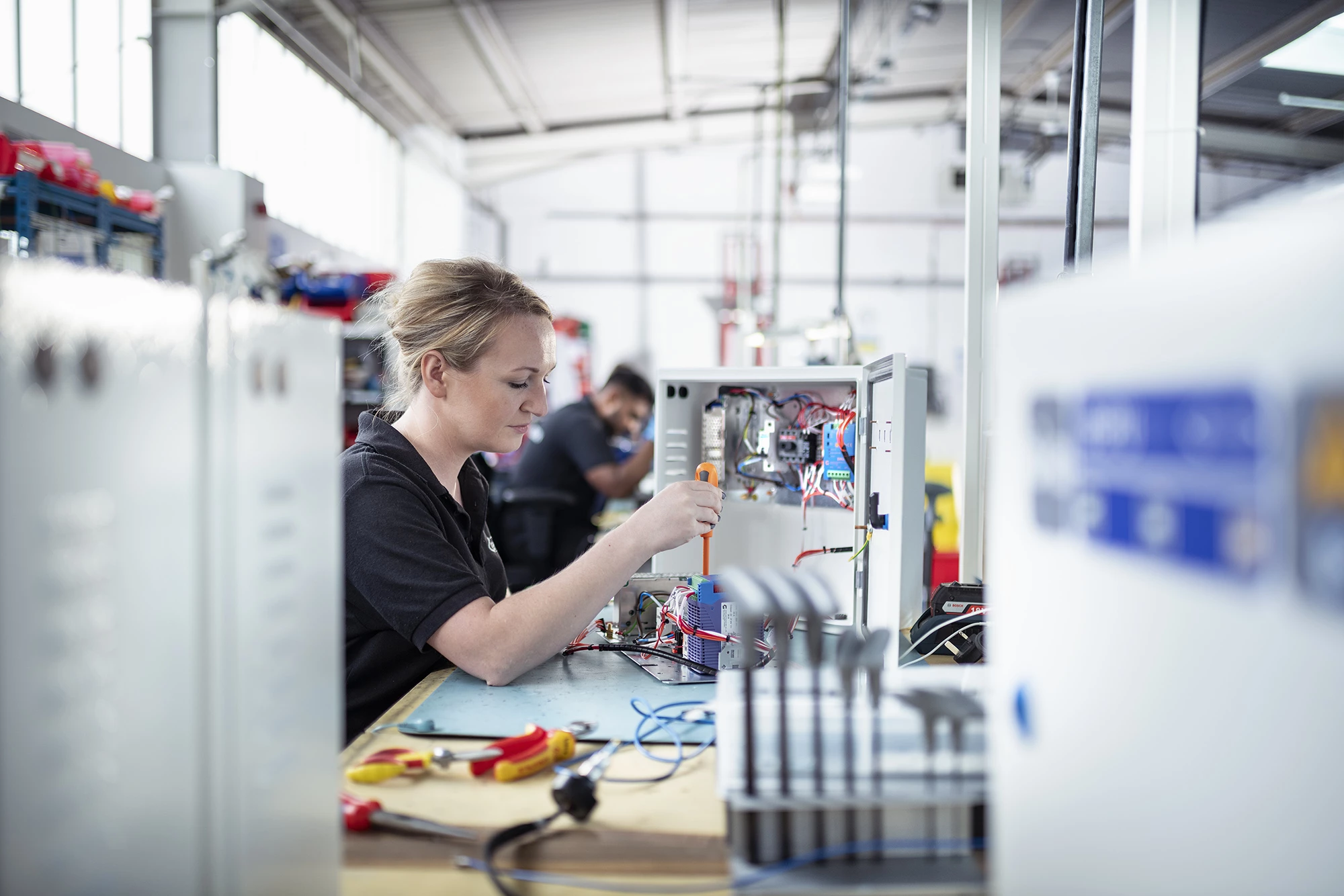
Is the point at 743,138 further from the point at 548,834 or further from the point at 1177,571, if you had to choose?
the point at 1177,571

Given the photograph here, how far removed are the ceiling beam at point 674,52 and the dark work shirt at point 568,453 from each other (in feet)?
9.58

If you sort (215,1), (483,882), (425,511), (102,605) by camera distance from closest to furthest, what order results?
(102,605) → (483,882) → (425,511) → (215,1)

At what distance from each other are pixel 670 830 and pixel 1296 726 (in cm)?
51

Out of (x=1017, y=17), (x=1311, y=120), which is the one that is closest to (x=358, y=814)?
(x=1017, y=17)

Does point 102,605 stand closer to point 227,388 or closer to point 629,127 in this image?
point 227,388

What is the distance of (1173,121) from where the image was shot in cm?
104

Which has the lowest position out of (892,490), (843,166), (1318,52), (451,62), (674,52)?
(892,490)

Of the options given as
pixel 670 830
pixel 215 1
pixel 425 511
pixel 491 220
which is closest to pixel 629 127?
pixel 491 220

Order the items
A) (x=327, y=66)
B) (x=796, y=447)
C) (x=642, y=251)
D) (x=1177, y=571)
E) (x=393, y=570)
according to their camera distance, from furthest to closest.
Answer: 1. (x=642, y=251)
2. (x=327, y=66)
3. (x=796, y=447)
4. (x=393, y=570)
5. (x=1177, y=571)

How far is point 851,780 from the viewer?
2.22 feet

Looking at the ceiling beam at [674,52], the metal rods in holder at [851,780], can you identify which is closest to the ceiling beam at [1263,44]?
the ceiling beam at [674,52]

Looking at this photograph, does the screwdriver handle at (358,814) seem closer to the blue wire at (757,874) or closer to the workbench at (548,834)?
the workbench at (548,834)

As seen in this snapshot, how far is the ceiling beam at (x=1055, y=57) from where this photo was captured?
18.8 feet

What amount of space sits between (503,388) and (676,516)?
1.22 ft
